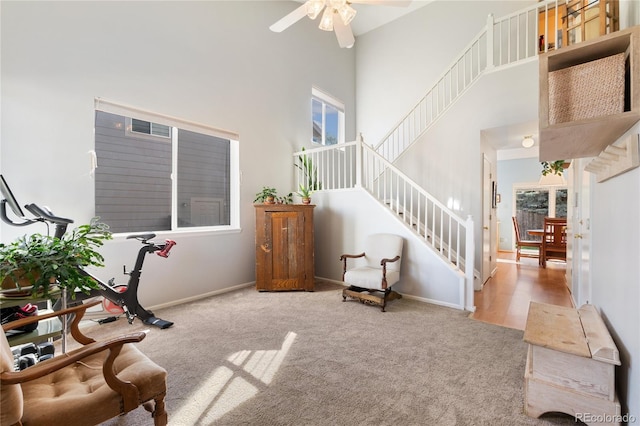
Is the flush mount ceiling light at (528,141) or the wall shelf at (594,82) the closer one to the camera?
the wall shelf at (594,82)

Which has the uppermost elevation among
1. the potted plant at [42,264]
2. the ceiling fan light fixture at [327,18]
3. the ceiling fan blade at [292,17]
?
the ceiling fan blade at [292,17]

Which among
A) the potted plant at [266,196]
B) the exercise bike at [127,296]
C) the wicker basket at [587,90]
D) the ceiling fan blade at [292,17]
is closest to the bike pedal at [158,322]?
the exercise bike at [127,296]

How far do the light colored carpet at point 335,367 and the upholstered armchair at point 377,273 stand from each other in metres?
0.18

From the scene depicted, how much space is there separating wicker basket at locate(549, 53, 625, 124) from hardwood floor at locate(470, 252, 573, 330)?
2.43m

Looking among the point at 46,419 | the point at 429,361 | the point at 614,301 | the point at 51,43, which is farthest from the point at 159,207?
the point at 614,301

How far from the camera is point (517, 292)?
4148 millimetres

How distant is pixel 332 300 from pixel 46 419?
297 centimetres

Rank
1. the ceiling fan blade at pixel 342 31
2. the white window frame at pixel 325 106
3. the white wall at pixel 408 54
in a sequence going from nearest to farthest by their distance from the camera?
the ceiling fan blade at pixel 342 31
the white wall at pixel 408 54
the white window frame at pixel 325 106

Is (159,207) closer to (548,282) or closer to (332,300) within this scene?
(332,300)

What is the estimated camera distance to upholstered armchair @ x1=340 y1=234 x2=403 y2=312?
134 inches

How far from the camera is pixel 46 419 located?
1.09m

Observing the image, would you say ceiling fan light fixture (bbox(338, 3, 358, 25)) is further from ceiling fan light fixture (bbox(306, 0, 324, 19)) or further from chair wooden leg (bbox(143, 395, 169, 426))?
chair wooden leg (bbox(143, 395, 169, 426))

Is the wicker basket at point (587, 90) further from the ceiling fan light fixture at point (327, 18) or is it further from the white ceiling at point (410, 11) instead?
the white ceiling at point (410, 11)

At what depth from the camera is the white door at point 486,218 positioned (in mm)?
4426
